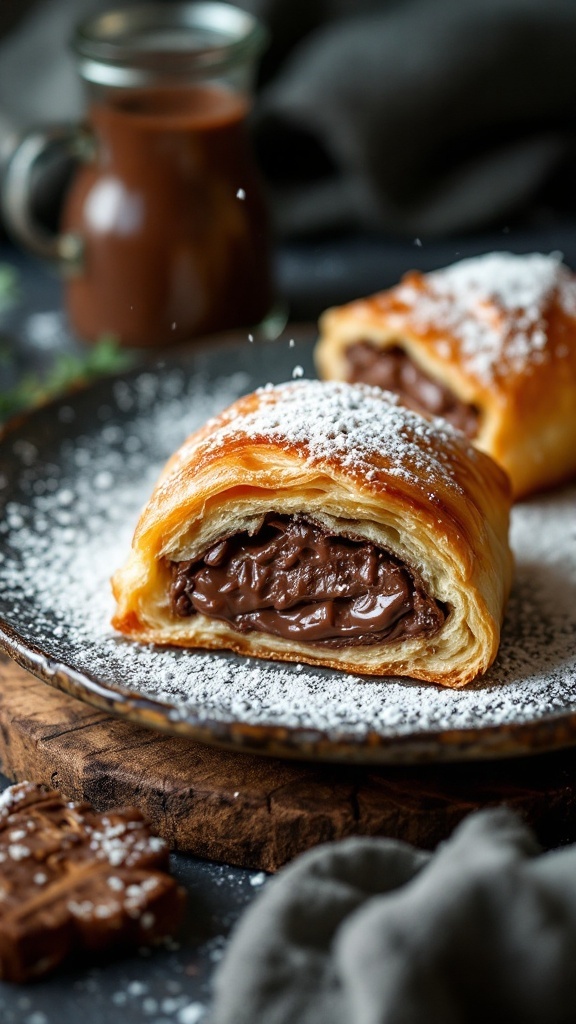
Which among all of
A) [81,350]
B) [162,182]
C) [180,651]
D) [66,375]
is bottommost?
[81,350]

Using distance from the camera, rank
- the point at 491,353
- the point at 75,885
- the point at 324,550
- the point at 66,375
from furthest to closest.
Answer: the point at 66,375 → the point at 491,353 → the point at 324,550 → the point at 75,885

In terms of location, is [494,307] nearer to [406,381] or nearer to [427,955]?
[406,381]

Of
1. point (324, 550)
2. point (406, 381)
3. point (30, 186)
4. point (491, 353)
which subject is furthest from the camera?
point (30, 186)

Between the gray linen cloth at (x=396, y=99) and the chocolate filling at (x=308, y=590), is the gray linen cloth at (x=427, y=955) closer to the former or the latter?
the chocolate filling at (x=308, y=590)

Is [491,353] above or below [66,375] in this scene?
above

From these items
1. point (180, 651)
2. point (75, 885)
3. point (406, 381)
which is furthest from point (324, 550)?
point (406, 381)

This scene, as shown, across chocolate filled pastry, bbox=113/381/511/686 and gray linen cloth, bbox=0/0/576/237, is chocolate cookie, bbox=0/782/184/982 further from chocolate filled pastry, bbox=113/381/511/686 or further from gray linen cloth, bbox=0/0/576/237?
gray linen cloth, bbox=0/0/576/237
